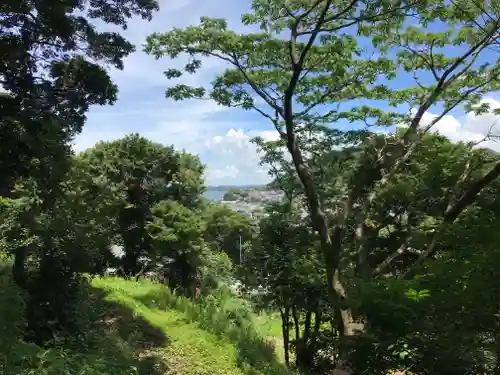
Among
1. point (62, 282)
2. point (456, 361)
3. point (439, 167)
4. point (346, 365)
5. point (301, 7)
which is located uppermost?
point (301, 7)

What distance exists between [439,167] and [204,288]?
863cm

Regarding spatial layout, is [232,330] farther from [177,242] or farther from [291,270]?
[177,242]

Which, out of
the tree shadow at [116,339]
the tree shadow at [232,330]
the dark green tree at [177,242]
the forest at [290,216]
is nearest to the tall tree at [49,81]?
the forest at [290,216]

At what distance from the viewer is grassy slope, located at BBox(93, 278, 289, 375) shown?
7.72 meters

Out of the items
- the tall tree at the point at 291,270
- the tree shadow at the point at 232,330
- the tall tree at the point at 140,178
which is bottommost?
the tree shadow at the point at 232,330

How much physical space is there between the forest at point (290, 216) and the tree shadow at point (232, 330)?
0.05 metres

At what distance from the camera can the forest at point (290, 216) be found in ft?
14.6

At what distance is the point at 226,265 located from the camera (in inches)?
674

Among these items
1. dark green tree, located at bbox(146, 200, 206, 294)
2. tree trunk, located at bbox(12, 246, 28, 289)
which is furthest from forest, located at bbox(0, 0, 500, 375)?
dark green tree, located at bbox(146, 200, 206, 294)

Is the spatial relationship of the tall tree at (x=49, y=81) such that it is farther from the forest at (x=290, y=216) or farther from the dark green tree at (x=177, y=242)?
the dark green tree at (x=177, y=242)

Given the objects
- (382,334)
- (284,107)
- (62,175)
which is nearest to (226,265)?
(284,107)

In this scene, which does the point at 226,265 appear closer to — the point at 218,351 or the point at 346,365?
the point at 218,351

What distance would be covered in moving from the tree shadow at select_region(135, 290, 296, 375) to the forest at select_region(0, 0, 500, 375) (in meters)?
0.05

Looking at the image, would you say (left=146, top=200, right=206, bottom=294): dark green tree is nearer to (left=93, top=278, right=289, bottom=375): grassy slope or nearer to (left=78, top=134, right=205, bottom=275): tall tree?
(left=78, top=134, right=205, bottom=275): tall tree
